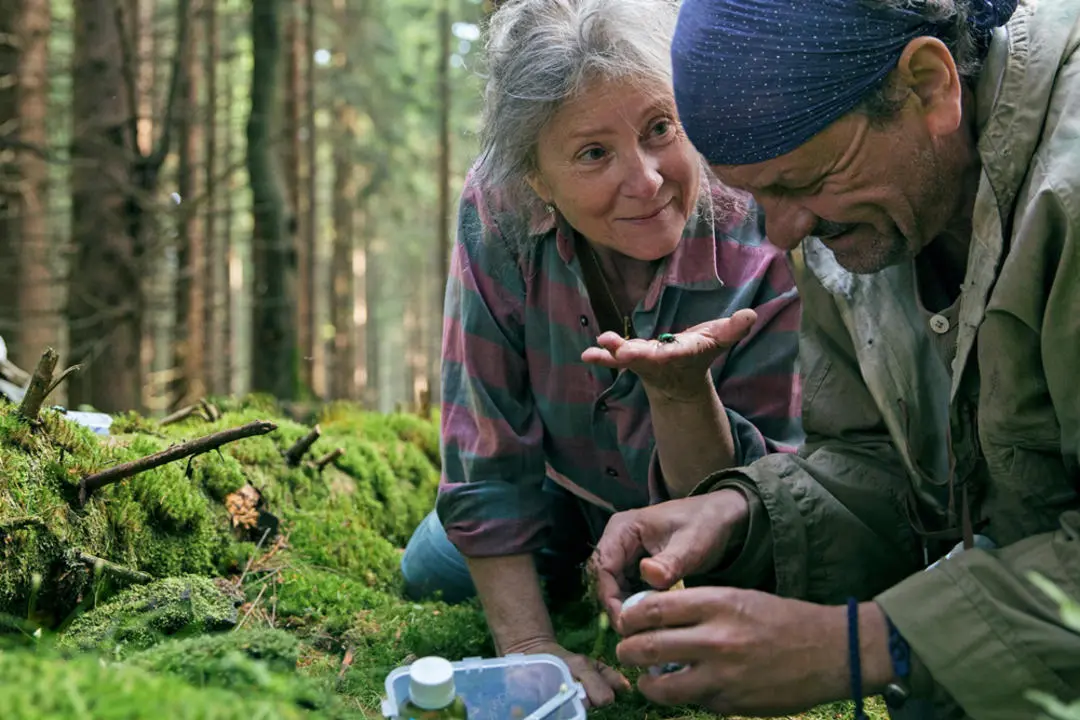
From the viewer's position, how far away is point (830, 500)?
2.39m

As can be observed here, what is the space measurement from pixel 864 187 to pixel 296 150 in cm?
1048

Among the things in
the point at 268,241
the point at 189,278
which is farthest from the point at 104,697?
the point at 189,278

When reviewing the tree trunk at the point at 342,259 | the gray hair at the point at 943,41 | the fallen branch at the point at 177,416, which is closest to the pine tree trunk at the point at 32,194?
the fallen branch at the point at 177,416

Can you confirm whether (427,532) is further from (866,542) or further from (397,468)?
(866,542)

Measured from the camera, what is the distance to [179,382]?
9.56 metres

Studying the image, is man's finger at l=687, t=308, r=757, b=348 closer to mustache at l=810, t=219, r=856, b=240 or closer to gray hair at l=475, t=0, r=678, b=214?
mustache at l=810, t=219, r=856, b=240

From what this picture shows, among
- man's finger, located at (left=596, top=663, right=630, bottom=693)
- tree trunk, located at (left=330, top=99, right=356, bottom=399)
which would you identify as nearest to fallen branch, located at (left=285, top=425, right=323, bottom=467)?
man's finger, located at (left=596, top=663, right=630, bottom=693)

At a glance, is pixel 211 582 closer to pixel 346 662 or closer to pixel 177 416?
pixel 346 662

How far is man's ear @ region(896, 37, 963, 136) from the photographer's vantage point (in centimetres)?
189

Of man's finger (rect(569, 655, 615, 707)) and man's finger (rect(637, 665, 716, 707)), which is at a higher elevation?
man's finger (rect(637, 665, 716, 707))

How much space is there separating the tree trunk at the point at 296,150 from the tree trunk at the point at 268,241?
1676 millimetres

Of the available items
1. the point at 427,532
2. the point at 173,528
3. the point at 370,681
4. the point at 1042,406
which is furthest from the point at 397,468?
the point at 1042,406

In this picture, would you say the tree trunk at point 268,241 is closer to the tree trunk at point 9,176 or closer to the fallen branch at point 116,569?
the tree trunk at point 9,176

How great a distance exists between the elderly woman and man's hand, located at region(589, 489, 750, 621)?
0.80 ft
